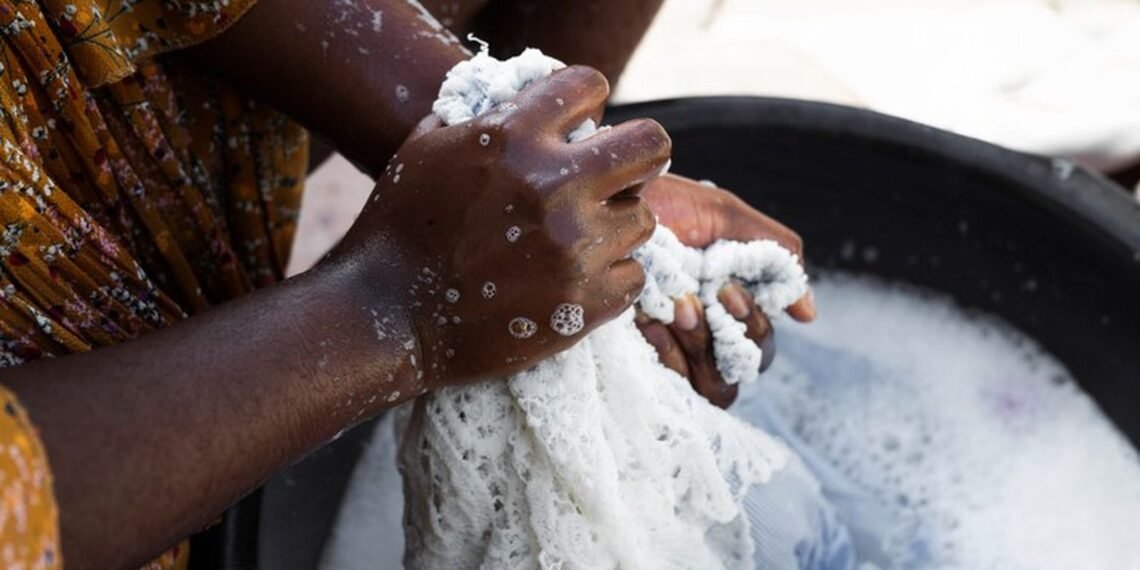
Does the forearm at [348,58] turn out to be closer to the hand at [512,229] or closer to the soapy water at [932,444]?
the hand at [512,229]

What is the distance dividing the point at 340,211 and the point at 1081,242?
90cm

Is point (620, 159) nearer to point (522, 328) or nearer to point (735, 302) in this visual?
point (522, 328)

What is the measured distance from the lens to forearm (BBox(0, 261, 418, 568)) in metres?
0.52

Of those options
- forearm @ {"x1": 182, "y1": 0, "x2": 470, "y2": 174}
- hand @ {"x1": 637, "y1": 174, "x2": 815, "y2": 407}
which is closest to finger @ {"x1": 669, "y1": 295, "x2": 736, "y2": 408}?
hand @ {"x1": 637, "y1": 174, "x2": 815, "y2": 407}

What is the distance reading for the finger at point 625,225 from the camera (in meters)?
0.62

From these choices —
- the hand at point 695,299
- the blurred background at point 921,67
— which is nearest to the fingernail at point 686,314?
the hand at point 695,299

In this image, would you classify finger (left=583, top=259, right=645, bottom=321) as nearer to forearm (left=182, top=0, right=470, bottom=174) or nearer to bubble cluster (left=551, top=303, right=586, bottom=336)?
bubble cluster (left=551, top=303, right=586, bottom=336)

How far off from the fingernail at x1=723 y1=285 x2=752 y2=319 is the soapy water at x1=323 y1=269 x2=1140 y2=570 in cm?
28

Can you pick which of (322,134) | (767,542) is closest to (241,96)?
(322,134)

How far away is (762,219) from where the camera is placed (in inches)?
32.5

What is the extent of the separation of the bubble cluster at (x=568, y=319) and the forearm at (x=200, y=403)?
80 mm

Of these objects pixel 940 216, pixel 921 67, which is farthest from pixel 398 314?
pixel 921 67

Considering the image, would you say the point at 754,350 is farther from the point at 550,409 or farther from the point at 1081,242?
the point at 1081,242

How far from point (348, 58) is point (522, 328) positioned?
0.83 feet
